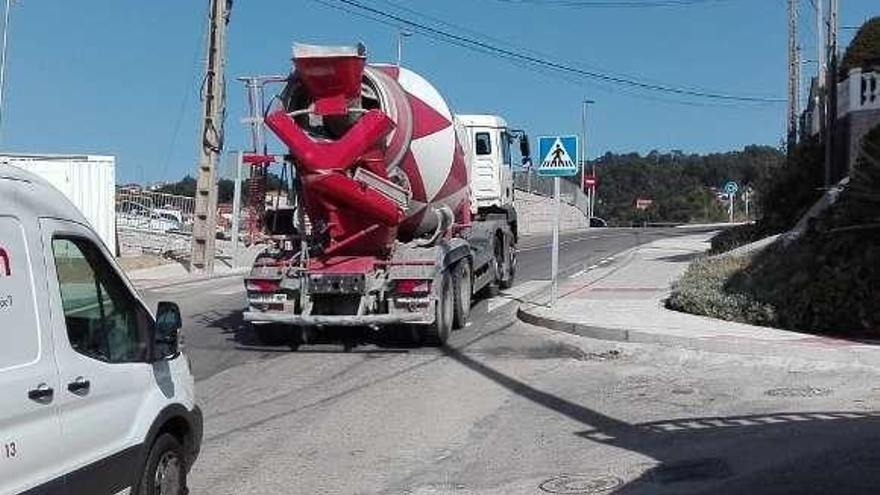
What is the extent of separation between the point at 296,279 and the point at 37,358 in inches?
372

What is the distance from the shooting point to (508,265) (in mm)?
21578

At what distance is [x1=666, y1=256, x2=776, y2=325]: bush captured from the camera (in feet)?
49.3

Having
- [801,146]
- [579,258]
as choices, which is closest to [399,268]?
[801,146]

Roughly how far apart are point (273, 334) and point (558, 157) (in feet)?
18.3

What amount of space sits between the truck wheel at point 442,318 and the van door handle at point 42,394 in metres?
9.63

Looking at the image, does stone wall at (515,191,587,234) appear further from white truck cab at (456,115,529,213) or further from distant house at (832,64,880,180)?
white truck cab at (456,115,529,213)

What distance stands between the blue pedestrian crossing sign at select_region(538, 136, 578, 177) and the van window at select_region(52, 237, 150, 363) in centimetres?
1231

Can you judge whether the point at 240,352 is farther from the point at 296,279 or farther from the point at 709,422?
the point at 709,422

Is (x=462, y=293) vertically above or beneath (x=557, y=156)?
beneath

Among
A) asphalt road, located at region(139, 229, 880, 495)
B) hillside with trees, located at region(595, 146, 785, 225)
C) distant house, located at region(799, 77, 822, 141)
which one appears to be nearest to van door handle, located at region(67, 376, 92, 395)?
asphalt road, located at region(139, 229, 880, 495)

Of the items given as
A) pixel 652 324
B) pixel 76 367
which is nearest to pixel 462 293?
pixel 652 324

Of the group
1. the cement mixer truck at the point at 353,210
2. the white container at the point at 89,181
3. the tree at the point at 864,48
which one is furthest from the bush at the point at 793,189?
the white container at the point at 89,181

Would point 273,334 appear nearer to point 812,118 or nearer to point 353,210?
point 353,210

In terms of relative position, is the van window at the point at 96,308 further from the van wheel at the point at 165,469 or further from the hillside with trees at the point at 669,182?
the hillside with trees at the point at 669,182
